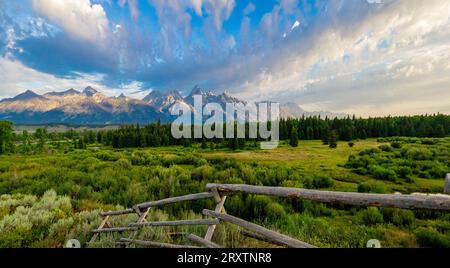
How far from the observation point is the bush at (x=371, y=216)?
28.0 feet

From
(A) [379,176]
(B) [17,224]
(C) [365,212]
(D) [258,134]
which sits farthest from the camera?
(D) [258,134]

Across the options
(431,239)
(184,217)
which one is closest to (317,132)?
(431,239)

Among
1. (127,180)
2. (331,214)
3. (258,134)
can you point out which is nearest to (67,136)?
(258,134)

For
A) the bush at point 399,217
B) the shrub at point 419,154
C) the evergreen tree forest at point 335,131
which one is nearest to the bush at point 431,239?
the bush at point 399,217

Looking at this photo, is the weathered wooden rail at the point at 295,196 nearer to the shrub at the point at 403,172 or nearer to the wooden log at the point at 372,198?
the wooden log at the point at 372,198

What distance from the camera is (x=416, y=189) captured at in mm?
16312

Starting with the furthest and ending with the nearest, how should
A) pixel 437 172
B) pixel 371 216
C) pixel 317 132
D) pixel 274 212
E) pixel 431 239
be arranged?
pixel 317 132 → pixel 437 172 → pixel 371 216 → pixel 274 212 → pixel 431 239

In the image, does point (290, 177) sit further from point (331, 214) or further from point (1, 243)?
point (1, 243)

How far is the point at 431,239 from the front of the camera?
6684 millimetres

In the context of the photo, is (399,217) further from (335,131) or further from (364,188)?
(335,131)

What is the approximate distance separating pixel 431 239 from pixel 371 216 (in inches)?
83.3
